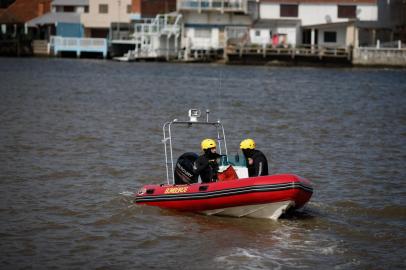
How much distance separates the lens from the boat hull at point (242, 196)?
1623cm

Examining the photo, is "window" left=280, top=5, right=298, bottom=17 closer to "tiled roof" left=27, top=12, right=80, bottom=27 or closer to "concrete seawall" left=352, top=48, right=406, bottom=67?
"concrete seawall" left=352, top=48, right=406, bottom=67

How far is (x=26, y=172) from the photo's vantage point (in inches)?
875

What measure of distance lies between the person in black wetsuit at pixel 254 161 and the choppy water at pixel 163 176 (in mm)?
850

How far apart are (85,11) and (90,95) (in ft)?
158

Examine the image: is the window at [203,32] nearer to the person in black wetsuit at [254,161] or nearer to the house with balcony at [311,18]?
the house with balcony at [311,18]

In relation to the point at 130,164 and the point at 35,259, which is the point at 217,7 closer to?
the point at 130,164

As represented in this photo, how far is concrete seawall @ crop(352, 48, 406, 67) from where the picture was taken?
250ft

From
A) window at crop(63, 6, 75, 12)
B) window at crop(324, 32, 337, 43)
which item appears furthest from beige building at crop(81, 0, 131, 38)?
window at crop(324, 32, 337, 43)

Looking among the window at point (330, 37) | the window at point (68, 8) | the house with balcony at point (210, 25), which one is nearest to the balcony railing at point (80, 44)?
the window at point (68, 8)

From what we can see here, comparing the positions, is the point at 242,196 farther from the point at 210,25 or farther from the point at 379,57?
the point at 210,25

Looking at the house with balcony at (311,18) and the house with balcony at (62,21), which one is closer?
the house with balcony at (311,18)

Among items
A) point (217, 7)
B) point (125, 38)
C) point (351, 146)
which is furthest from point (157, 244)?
point (125, 38)

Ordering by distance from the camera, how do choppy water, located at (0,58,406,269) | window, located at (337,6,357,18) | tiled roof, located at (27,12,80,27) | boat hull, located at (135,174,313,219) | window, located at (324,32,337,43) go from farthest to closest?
tiled roof, located at (27,12,80,27) < window, located at (337,6,357,18) < window, located at (324,32,337,43) < boat hull, located at (135,174,313,219) < choppy water, located at (0,58,406,269)

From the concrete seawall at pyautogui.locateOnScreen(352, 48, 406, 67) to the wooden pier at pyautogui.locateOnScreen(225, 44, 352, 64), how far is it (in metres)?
0.75
